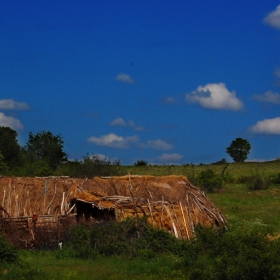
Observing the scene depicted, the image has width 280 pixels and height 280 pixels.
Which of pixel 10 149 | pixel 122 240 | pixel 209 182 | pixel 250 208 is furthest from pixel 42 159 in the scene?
pixel 122 240

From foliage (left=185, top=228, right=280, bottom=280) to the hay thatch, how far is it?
3.81 metres

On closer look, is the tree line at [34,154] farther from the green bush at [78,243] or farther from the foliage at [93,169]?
the green bush at [78,243]

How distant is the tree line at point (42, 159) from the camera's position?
39.2 metres

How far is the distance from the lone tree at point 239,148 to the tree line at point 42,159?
143ft

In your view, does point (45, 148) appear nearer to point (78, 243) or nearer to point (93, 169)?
point (93, 169)

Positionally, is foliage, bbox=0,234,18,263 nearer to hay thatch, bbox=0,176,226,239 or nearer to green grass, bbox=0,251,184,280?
green grass, bbox=0,251,184,280

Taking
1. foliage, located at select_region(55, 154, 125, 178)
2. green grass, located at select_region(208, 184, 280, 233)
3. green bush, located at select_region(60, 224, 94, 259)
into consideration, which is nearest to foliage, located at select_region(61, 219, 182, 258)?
green bush, located at select_region(60, 224, 94, 259)

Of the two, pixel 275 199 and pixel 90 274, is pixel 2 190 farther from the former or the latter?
pixel 275 199

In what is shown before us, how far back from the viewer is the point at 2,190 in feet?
72.7

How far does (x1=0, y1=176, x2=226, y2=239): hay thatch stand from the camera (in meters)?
20.7

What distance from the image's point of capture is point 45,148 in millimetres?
67812

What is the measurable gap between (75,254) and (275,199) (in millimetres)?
21792

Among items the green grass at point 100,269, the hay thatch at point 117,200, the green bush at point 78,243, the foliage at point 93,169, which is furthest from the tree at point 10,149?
the green grass at point 100,269

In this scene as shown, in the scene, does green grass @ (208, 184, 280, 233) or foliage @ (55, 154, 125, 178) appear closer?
green grass @ (208, 184, 280, 233)
